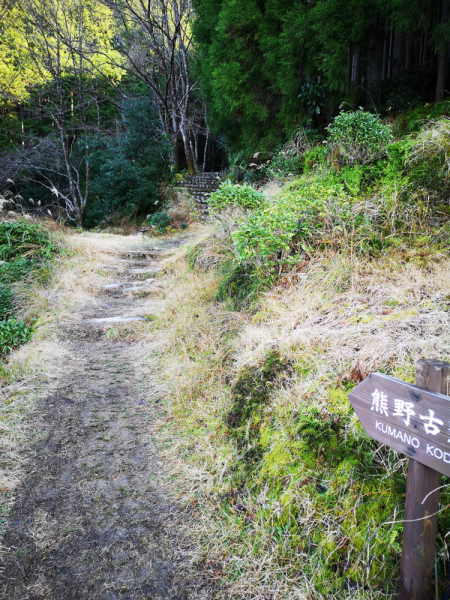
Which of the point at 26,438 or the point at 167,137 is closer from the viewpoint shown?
the point at 26,438

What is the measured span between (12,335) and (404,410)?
418 centimetres

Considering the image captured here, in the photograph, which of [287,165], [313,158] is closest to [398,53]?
[287,165]

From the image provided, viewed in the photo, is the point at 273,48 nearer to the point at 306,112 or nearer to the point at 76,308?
the point at 306,112

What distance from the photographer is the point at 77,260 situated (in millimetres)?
6641

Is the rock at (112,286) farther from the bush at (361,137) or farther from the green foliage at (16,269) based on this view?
the bush at (361,137)

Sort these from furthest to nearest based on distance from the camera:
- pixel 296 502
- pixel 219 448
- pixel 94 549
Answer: pixel 219 448
pixel 94 549
pixel 296 502

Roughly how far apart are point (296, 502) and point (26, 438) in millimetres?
2132

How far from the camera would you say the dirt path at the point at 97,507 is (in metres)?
1.85

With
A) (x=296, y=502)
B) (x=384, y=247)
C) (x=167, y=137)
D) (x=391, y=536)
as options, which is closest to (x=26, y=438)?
(x=296, y=502)

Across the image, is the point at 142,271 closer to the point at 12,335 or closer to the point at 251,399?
the point at 12,335

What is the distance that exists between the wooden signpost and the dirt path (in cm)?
105

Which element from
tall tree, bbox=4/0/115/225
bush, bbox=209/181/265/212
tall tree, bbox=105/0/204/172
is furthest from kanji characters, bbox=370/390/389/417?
tall tree, bbox=105/0/204/172

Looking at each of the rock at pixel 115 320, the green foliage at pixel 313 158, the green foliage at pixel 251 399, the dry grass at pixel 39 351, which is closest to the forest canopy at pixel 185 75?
the green foliage at pixel 313 158

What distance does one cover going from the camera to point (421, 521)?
4.27 ft
